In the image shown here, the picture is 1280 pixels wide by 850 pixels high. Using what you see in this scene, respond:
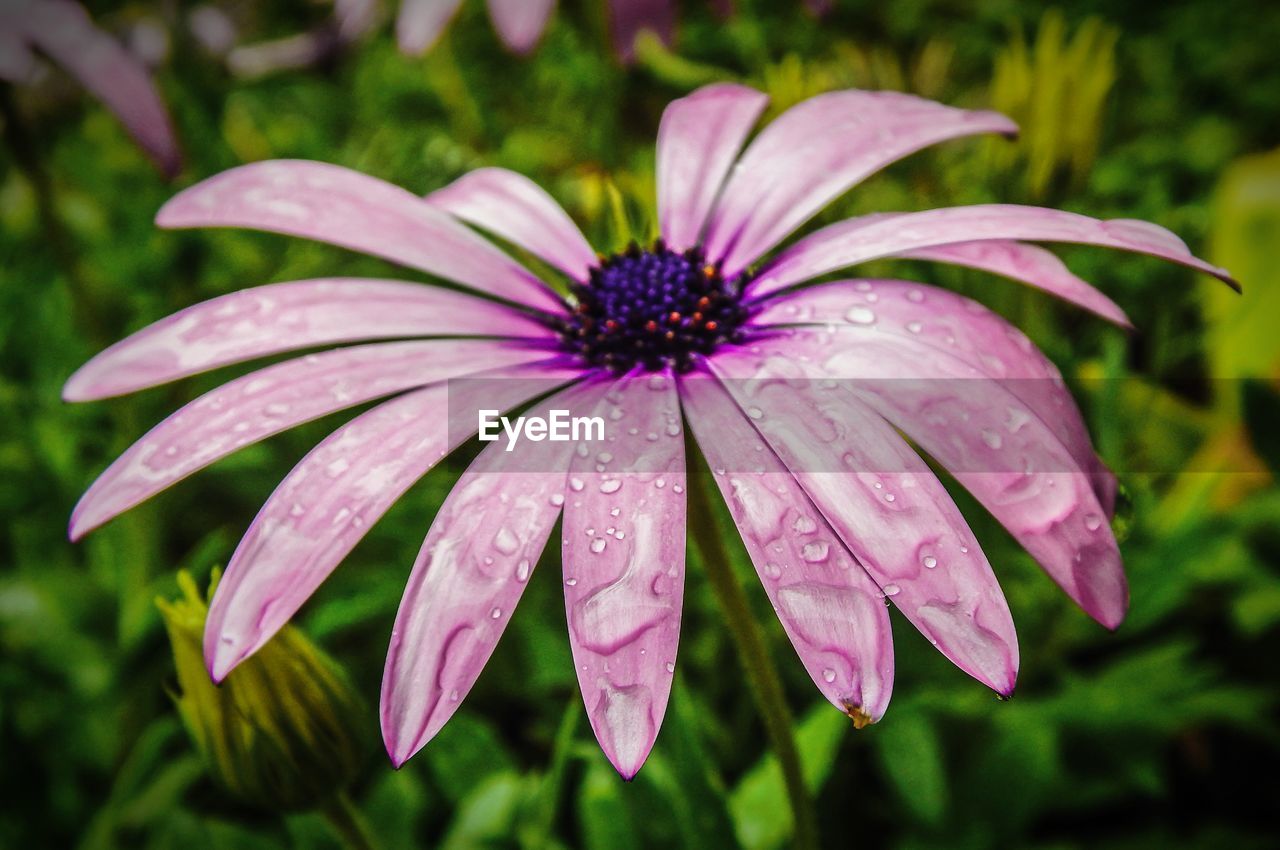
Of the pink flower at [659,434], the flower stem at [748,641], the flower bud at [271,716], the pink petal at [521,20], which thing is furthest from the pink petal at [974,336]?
the pink petal at [521,20]

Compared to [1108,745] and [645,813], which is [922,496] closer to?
[645,813]

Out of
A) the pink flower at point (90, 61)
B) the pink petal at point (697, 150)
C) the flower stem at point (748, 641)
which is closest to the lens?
the flower stem at point (748, 641)

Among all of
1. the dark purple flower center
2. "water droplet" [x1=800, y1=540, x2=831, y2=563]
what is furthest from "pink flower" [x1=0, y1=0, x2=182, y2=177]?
"water droplet" [x1=800, y1=540, x2=831, y2=563]

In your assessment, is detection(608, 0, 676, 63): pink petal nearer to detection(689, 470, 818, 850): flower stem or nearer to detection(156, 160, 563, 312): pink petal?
detection(156, 160, 563, 312): pink petal

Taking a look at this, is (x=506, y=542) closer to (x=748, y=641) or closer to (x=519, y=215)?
(x=748, y=641)

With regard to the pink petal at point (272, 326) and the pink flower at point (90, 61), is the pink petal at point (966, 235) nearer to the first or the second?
the pink petal at point (272, 326)

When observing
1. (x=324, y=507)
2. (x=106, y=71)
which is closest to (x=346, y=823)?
(x=324, y=507)
